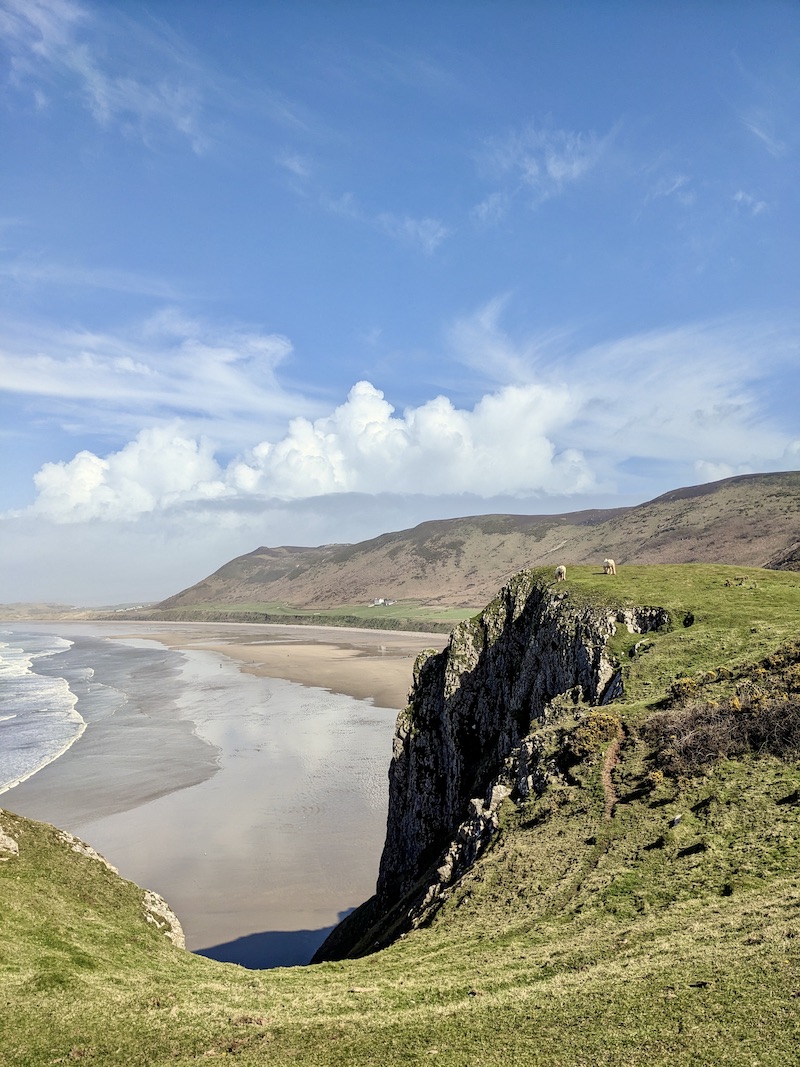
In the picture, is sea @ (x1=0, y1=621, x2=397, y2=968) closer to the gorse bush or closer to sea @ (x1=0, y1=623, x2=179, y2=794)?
sea @ (x1=0, y1=623, x2=179, y2=794)

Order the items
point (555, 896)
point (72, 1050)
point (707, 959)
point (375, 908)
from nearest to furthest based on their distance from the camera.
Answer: point (707, 959) → point (72, 1050) → point (555, 896) → point (375, 908)

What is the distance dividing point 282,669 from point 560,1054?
120 metres

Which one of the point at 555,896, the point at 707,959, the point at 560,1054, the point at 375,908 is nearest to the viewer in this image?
the point at 560,1054

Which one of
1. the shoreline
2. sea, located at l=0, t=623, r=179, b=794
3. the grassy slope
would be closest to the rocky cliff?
the grassy slope

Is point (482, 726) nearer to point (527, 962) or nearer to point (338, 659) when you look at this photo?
point (527, 962)

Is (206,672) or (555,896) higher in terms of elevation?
(555,896)

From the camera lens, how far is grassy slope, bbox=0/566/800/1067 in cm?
1327

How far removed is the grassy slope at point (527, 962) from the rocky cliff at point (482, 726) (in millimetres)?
2780

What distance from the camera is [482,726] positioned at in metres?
40.0

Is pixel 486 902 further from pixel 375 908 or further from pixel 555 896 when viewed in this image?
pixel 375 908

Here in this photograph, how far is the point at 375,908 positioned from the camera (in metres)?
33.2

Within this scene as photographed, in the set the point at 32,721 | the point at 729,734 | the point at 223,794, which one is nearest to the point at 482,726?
the point at 729,734

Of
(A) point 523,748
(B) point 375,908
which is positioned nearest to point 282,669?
(B) point 375,908

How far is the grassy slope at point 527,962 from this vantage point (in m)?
13.3
